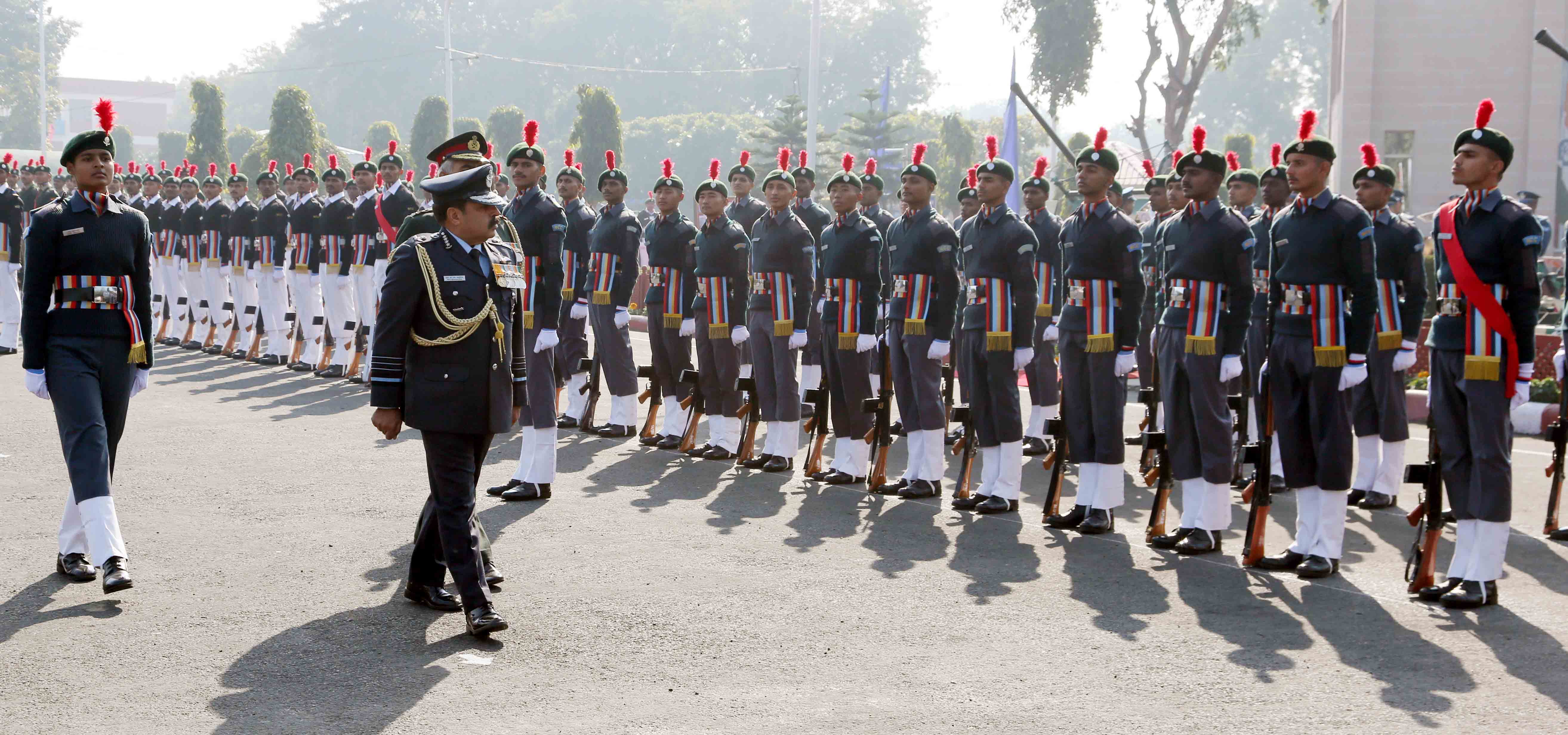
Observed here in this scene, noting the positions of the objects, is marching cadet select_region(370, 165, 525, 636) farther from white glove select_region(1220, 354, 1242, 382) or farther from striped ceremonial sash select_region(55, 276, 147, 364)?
white glove select_region(1220, 354, 1242, 382)

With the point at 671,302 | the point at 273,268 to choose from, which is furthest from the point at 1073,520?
the point at 273,268

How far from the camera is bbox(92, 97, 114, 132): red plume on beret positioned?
22.8ft

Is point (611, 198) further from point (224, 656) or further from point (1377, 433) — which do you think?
point (224, 656)

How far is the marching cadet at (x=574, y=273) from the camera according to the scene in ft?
36.9

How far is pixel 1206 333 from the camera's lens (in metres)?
7.77

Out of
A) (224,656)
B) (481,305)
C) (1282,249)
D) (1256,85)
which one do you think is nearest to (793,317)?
(1282,249)

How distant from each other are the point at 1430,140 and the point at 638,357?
19531mm

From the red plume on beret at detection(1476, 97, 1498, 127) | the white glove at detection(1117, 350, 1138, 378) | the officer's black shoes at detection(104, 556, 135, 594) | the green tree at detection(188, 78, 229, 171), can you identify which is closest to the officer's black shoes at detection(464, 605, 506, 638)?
the officer's black shoes at detection(104, 556, 135, 594)

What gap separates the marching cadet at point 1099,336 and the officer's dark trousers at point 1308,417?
3.45ft

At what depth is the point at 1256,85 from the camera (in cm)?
9056

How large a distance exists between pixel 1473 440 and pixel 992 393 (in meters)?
2.95

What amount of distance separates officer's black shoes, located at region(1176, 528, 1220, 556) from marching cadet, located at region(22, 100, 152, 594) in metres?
5.11

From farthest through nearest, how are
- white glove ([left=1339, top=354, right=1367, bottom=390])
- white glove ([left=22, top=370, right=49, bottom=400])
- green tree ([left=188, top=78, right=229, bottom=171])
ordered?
green tree ([left=188, top=78, right=229, bottom=171])
white glove ([left=1339, top=354, right=1367, bottom=390])
white glove ([left=22, top=370, right=49, bottom=400])

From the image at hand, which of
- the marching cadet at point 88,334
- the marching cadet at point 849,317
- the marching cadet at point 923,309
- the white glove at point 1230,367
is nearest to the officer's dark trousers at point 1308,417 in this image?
the white glove at point 1230,367
